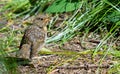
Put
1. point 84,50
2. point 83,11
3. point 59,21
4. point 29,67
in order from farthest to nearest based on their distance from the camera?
1. point 59,21
2. point 83,11
3. point 84,50
4. point 29,67

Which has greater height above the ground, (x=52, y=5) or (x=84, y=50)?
(x=52, y=5)

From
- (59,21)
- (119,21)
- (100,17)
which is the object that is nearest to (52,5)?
(59,21)

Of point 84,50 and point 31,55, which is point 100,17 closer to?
point 84,50

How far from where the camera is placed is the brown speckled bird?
356 cm

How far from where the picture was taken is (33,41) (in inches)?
142

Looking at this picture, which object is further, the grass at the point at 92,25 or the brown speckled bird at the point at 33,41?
the grass at the point at 92,25

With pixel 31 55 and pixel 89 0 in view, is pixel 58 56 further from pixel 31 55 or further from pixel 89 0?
pixel 89 0

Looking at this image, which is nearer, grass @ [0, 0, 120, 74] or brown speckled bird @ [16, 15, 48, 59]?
brown speckled bird @ [16, 15, 48, 59]

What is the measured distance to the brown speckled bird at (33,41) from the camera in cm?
356

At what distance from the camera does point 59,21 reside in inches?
170

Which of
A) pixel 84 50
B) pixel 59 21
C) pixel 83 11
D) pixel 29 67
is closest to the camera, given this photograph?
pixel 29 67

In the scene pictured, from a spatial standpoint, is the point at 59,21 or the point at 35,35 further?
the point at 59,21

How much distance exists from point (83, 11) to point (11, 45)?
2.65 ft

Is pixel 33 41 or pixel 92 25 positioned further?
pixel 92 25
